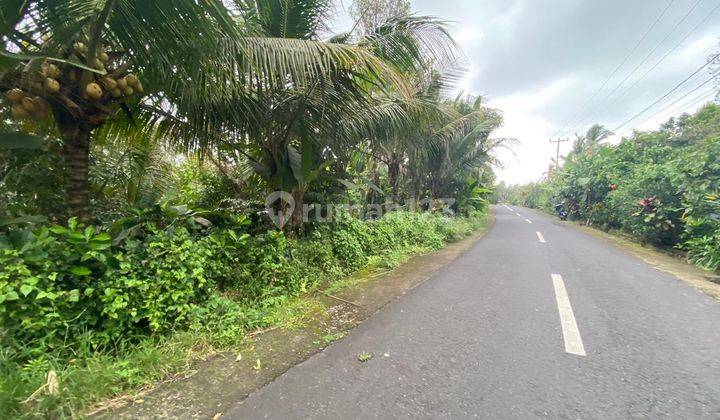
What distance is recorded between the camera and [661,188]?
25.0 feet

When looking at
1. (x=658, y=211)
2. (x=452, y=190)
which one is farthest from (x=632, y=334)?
(x=452, y=190)

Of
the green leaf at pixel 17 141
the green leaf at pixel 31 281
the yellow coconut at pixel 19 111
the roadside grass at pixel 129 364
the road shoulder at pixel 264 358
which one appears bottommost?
the road shoulder at pixel 264 358

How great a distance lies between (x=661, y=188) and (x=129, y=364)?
36.3 feet

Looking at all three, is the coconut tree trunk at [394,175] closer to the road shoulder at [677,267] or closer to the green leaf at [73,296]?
the road shoulder at [677,267]

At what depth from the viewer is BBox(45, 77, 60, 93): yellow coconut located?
2174 mm

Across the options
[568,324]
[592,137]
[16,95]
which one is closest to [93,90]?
[16,95]

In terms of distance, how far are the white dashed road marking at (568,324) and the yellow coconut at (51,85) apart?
4542 millimetres

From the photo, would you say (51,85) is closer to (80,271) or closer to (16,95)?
(16,95)

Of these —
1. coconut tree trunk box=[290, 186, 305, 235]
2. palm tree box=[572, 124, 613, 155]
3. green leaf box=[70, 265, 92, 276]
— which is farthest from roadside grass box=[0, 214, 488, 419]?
palm tree box=[572, 124, 613, 155]

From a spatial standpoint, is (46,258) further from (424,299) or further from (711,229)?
(711,229)

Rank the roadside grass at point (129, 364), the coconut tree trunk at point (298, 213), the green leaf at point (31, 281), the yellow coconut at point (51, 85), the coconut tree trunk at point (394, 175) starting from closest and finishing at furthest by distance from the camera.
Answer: the roadside grass at point (129, 364), the green leaf at point (31, 281), the yellow coconut at point (51, 85), the coconut tree trunk at point (298, 213), the coconut tree trunk at point (394, 175)

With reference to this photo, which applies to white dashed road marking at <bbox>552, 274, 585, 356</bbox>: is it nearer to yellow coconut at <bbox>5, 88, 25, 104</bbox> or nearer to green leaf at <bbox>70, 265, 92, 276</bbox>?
green leaf at <bbox>70, 265, 92, 276</bbox>

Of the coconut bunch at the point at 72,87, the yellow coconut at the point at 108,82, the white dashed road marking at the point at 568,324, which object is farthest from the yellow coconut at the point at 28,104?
the white dashed road marking at the point at 568,324

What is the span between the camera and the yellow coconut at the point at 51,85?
85.6 inches
